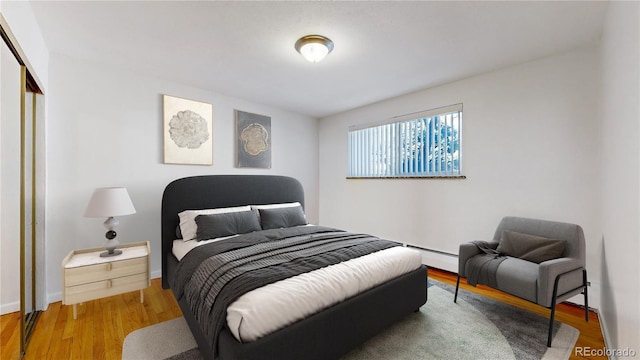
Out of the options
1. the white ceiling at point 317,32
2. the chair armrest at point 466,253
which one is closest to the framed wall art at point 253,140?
the white ceiling at point 317,32

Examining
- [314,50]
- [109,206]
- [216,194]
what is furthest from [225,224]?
[314,50]

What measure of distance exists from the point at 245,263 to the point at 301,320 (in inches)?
23.4

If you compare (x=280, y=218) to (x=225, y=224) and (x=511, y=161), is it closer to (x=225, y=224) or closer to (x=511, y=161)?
(x=225, y=224)

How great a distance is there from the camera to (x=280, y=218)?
334 cm

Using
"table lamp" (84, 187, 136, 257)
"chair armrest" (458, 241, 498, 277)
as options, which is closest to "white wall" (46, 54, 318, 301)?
"table lamp" (84, 187, 136, 257)

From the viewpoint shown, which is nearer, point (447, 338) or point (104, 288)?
point (447, 338)

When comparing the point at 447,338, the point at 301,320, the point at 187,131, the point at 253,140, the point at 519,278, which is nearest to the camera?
the point at 301,320

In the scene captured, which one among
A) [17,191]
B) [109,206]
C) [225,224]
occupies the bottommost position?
[225,224]

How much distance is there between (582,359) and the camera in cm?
180

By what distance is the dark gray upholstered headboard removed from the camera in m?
3.01

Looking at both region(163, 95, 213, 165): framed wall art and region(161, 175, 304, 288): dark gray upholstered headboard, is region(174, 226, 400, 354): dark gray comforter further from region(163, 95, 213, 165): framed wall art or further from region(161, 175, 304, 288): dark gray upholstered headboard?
region(163, 95, 213, 165): framed wall art

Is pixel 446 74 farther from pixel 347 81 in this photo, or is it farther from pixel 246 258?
pixel 246 258

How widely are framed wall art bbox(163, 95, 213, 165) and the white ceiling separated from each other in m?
0.33

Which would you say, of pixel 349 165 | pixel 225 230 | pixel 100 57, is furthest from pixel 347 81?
pixel 100 57
